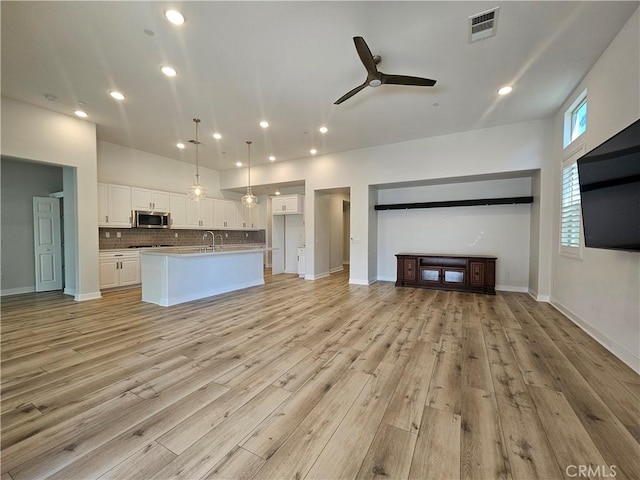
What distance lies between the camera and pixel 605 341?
285 cm

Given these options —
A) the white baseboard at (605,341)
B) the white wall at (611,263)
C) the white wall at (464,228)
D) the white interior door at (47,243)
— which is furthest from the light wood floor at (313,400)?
the white interior door at (47,243)

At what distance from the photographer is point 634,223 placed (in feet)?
7.00

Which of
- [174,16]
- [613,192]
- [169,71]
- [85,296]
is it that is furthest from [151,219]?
[613,192]

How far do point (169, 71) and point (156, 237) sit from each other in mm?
4943

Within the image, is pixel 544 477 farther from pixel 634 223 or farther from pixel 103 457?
pixel 103 457

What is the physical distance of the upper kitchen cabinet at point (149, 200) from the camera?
6.27 m

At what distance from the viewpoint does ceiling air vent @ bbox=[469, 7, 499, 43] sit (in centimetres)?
248

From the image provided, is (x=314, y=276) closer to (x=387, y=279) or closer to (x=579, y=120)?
(x=387, y=279)

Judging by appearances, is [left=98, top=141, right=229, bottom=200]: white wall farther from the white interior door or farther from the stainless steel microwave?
the white interior door

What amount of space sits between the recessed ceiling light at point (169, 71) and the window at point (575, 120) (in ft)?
17.8

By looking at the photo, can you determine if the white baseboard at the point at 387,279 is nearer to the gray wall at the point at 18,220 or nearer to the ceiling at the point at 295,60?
the ceiling at the point at 295,60

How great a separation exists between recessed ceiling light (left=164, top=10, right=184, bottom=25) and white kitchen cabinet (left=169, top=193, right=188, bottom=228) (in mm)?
5240

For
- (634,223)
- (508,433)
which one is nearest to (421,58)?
(634,223)

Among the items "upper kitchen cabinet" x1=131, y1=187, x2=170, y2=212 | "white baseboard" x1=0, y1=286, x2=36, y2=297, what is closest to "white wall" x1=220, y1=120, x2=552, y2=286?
"upper kitchen cabinet" x1=131, y1=187, x2=170, y2=212
